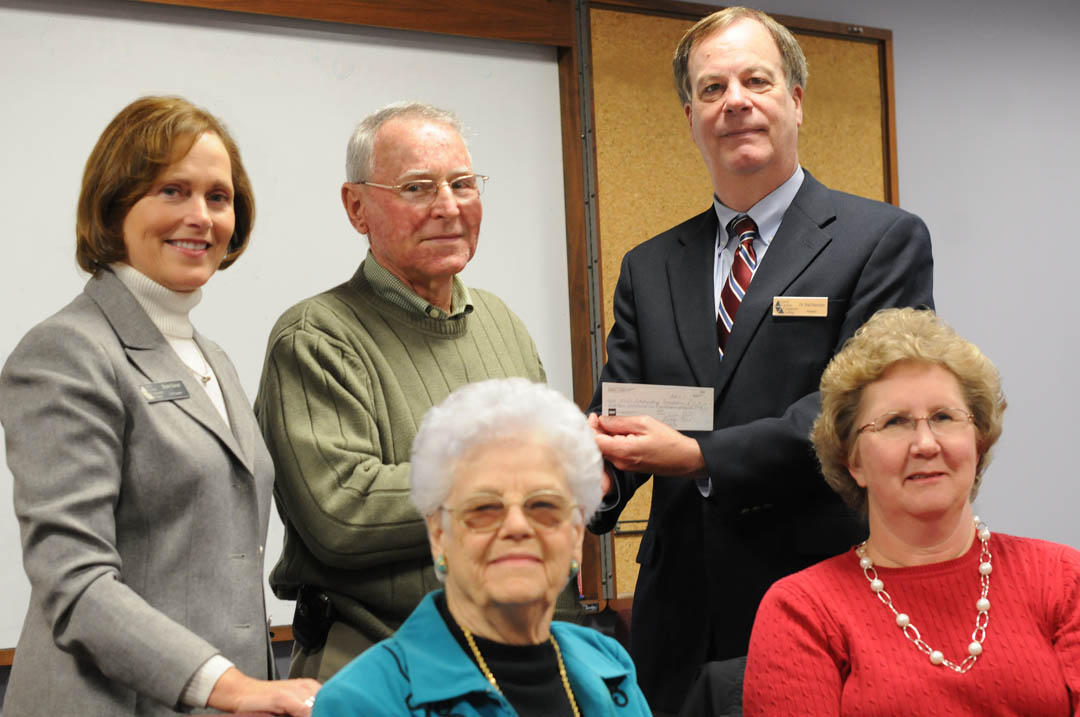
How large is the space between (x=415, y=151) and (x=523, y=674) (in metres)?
1.12

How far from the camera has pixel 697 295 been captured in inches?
88.8

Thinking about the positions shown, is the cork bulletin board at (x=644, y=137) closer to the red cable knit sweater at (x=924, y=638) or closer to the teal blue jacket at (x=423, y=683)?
the red cable knit sweater at (x=924, y=638)

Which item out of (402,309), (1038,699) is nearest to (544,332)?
(402,309)

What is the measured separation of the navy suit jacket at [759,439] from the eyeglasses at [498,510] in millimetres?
673

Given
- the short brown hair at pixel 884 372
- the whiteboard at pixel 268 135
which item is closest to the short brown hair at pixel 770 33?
the short brown hair at pixel 884 372

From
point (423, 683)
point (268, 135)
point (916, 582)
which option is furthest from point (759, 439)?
point (268, 135)

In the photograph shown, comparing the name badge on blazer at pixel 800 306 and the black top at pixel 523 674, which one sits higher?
the name badge on blazer at pixel 800 306

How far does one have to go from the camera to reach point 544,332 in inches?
164

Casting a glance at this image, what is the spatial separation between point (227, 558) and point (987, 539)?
127 centimetres

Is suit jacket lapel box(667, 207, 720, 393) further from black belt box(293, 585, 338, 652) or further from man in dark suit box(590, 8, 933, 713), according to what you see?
black belt box(293, 585, 338, 652)

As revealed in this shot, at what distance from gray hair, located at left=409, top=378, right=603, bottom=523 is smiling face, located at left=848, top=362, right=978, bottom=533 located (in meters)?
0.64

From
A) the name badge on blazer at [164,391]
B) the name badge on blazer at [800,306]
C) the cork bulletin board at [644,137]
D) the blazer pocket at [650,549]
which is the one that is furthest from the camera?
the cork bulletin board at [644,137]

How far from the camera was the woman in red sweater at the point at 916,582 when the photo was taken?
1.77 meters

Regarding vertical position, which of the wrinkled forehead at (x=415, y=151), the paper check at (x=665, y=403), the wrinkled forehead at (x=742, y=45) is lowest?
the paper check at (x=665, y=403)
